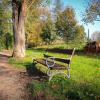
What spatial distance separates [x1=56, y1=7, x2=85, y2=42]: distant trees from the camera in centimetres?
4997

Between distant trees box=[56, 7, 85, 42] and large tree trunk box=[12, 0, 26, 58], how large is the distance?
26.2 m

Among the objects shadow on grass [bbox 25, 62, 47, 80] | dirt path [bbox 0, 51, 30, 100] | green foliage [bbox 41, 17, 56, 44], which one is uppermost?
green foliage [bbox 41, 17, 56, 44]

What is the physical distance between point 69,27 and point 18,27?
2684 cm

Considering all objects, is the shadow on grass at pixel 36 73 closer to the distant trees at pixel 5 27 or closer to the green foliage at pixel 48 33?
the distant trees at pixel 5 27

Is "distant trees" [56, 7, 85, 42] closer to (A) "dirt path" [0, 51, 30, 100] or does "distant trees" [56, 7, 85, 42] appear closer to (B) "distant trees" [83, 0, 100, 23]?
(B) "distant trees" [83, 0, 100, 23]

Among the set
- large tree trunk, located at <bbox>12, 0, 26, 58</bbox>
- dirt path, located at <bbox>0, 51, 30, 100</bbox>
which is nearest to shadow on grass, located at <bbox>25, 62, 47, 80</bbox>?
dirt path, located at <bbox>0, 51, 30, 100</bbox>

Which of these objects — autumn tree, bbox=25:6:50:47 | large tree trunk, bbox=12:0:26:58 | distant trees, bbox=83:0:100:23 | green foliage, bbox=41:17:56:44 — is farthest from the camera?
green foliage, bbox=41:17:56:44

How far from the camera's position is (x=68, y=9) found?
5247cm

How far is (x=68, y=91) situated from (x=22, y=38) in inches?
602

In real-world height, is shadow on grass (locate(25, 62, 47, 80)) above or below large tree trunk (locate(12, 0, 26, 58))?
below

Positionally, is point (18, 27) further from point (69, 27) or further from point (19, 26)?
point (69, 27)

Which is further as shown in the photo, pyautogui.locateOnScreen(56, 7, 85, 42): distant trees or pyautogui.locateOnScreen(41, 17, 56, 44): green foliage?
pyautogui.locateOnScreen(41, 17, 56, 44): green foliage

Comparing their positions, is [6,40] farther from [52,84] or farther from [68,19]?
[52,84]

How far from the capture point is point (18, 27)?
23750 mm
